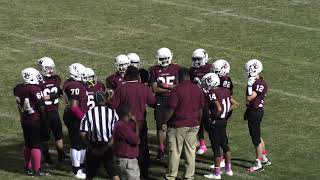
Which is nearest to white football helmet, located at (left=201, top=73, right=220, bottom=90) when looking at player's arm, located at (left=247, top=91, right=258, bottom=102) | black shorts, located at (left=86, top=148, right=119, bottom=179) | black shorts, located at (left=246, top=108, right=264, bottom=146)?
player's arm, located at (left=247, top=91, right=258, bottom=102)

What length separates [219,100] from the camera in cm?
1292

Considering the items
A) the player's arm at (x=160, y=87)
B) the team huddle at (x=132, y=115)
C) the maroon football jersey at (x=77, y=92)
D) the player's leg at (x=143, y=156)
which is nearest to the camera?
the team huddle at (x=132, y=115)

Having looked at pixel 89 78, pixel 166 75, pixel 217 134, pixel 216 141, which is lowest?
pixel 216 141

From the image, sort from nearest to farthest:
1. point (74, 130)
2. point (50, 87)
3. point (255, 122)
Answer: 1. point (74, 130)
2. point (255, 122)
3. point (50, 87)

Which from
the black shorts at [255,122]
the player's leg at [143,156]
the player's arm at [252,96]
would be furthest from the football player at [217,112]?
the player's leg at [143,156]

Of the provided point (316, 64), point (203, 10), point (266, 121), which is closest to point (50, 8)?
point (203, 10)

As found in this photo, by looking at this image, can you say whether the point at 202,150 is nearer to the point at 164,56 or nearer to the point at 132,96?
the point at 164,56

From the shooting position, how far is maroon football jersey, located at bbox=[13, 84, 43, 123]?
1303 centimetres

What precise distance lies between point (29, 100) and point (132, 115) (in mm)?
2144

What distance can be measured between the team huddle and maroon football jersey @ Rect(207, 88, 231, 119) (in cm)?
2

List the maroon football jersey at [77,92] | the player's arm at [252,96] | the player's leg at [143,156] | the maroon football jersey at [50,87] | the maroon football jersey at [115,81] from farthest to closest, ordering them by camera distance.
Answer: the maroon football jersey at [50,87] < the maroon football jersey at [115,81] < the player's arm at [252,96] < the maroon football jersey at [77,92] < the player's leg at [143,156]

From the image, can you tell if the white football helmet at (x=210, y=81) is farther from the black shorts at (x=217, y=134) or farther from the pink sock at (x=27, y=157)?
the pink sock at (x=27, y=157)

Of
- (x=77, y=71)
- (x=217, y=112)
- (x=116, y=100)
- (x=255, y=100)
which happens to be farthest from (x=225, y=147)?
(x=77, y=71)

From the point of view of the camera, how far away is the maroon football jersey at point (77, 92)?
13133mm
